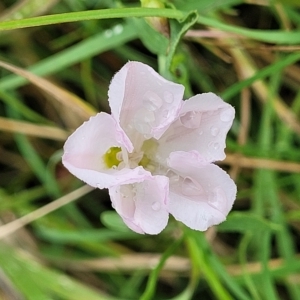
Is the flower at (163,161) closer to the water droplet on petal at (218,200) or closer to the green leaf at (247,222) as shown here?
the water droplet on petal at (218,200)

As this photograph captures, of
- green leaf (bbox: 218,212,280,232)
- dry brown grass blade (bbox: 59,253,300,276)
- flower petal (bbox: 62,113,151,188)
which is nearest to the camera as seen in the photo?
flower petal (bbox: 62,113,151,188)

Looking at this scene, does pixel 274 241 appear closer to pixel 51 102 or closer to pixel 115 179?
pixel 51 102

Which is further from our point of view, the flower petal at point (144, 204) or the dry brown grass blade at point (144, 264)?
the dry brown grass blade at point (144, 264)

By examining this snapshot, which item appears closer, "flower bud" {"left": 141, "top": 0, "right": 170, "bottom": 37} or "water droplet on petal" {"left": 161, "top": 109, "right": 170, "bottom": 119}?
"water droplet on petal" {"left": 161, "top": 109, "right": 170, "bottom": 119}

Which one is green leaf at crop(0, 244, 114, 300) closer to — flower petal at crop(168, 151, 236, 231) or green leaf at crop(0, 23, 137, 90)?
green leaf at crop(0, 23, 137, 90)

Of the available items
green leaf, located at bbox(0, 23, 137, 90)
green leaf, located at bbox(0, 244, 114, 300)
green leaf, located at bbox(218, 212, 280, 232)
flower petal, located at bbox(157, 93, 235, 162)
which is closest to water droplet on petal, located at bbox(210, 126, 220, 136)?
flower petal, located at bbox(157, 93, 235, 162)

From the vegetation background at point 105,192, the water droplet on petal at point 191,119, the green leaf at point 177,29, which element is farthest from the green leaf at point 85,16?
the vegetation background at point 105,192

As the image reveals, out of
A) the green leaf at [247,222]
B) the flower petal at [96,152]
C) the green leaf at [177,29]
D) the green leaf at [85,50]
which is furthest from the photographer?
the green leaf at [85,50]
